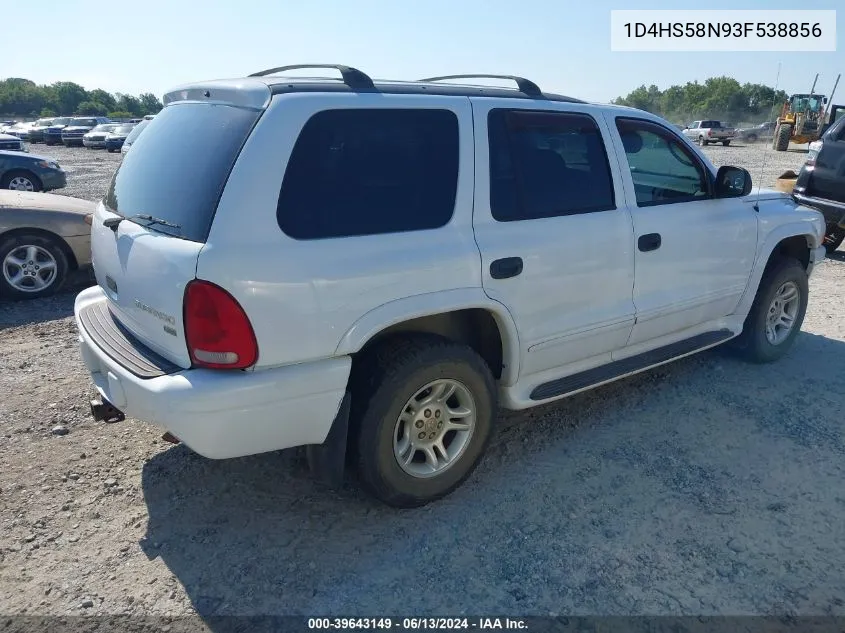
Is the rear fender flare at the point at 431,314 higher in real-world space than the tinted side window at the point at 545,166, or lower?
lower

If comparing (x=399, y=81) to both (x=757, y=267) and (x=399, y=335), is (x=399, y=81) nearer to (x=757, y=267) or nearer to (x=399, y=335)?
(x=399, y=335)

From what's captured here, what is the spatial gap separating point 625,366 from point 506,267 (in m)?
1.25

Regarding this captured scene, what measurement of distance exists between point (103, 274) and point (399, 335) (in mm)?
1537

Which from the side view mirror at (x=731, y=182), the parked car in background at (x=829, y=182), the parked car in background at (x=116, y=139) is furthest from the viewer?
the parked car in background at (x=116, y=139)

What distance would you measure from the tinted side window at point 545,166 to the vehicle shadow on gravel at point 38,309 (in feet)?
15.5

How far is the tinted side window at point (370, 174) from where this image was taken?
257 cm

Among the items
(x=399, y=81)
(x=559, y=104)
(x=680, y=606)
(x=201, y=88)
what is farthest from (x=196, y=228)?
(x=680, y=606)

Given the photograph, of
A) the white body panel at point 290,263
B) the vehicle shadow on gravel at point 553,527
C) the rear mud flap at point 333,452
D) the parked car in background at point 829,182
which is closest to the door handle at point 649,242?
the vehicle shadow on gravel at point 553,527

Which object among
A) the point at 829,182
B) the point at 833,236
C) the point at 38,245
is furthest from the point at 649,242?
the point at 833,236

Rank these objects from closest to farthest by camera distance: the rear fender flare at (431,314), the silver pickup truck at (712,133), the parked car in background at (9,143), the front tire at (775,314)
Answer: the rear fender flare at (431,314), the front tire at (775,314), the parked car in background at (9,143), the silver pickup truck at (712,133)

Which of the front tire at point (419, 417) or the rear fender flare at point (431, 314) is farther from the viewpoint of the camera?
the front tire at point (419, 417)

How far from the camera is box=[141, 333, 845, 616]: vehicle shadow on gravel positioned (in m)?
2.58

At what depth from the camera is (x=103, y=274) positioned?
321cm

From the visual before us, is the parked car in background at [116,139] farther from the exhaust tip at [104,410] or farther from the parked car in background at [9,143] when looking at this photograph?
the exhaust tip at [104,410]
